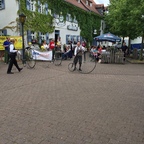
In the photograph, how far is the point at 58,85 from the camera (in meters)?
8.31

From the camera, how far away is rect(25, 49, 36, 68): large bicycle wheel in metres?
12.7

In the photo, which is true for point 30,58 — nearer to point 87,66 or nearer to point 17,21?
point 87,66

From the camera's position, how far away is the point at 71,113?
5.20 meters

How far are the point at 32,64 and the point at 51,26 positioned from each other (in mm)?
10182

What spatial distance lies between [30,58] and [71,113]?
29.7 ft

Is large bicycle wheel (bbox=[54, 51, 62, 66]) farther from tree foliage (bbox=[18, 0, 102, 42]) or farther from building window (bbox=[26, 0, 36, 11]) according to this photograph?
building window (bbox=[26, 0, 36, 11])

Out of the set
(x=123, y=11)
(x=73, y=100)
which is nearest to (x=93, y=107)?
(x=73, y=100)

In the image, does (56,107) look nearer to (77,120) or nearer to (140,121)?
(77,120)

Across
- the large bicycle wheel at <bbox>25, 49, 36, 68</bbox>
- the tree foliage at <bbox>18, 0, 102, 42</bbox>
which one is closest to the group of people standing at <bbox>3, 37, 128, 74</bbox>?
the large bicycle wheel at <bbox>25, 49, 36, 68</bbox>

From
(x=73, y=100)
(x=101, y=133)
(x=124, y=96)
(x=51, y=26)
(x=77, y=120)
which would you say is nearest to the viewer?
(x=101, y=133)

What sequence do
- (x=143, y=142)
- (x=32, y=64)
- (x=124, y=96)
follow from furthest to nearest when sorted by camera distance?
(x=32, y=64) < (x=124, y=96) < (x=143, y=142)

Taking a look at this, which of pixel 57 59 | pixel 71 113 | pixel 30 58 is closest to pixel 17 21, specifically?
pixel 57 59

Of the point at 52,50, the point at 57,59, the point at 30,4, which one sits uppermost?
the point at 30,4

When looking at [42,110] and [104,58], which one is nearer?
[42,110]
